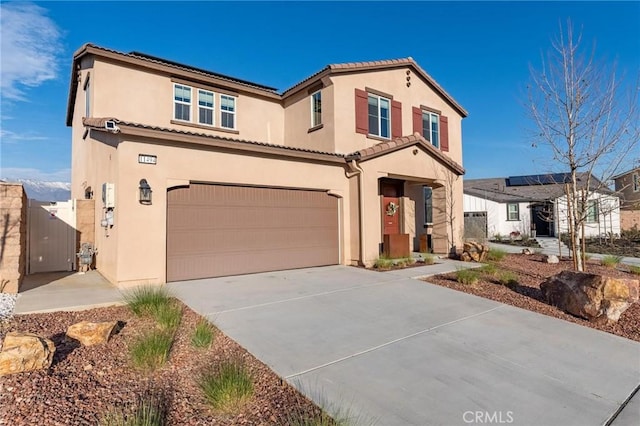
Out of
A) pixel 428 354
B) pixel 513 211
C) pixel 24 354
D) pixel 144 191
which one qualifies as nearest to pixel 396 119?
pixel 144 191

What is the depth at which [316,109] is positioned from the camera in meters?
13.8

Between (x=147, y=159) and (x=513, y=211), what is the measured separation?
27506mm

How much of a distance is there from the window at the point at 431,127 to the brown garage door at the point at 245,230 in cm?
678

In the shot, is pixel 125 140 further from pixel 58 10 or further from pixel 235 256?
pixel 58 10

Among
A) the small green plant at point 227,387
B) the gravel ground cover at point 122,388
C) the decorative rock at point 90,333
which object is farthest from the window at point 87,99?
the small green plant at point 227,387

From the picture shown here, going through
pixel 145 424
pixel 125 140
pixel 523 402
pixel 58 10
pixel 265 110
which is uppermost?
pixel 58 10

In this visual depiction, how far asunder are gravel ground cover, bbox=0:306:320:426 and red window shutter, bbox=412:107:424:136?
12.9m

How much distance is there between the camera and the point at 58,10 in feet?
32.6

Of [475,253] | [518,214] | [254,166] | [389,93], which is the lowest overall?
[475,253]

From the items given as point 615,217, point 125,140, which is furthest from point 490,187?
point 125,140

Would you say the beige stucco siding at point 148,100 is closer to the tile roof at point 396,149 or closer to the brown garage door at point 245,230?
the brown garage door at point 245,230

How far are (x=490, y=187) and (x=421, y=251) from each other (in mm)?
23853

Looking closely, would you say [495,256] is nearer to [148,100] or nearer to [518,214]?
[148,100]

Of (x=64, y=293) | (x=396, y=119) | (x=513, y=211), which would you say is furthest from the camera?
(x=513, y=211)
